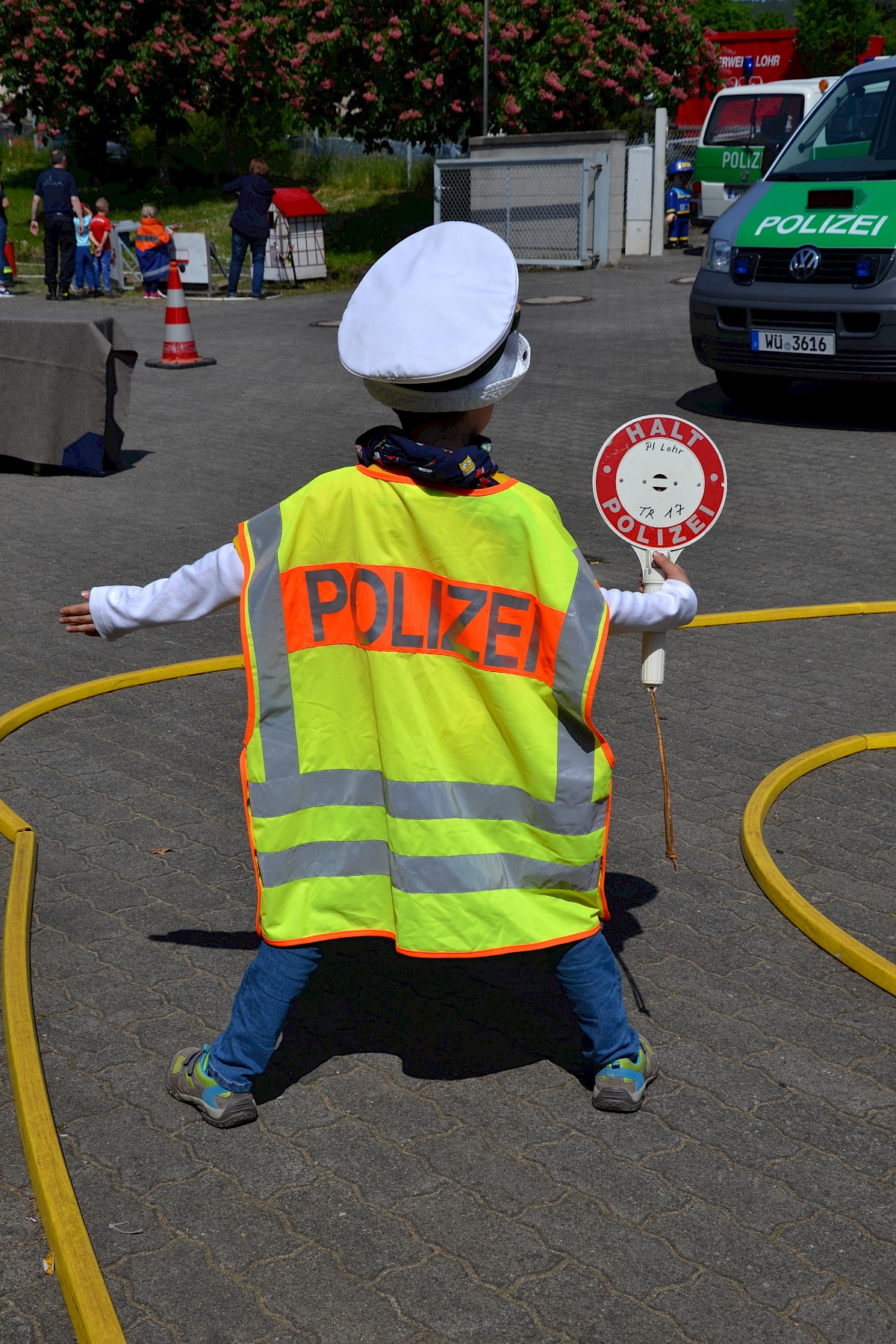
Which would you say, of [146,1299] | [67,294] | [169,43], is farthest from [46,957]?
[169,43]

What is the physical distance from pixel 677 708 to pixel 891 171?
623 cm

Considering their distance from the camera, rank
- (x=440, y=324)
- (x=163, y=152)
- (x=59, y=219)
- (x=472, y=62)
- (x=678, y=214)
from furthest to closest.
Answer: (x=163, y=152)
(x=472, y=62)
(x=678, y=214)
(x=59, y=219)
(x=440, y=324)

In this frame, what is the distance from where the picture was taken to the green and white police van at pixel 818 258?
9789 mm

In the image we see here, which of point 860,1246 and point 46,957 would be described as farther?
point 46,957

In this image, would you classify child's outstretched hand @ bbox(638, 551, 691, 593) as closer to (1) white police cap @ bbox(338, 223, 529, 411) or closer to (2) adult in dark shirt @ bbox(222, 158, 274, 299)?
(1) white police cap @ bbox(338, 223, 529, 411)

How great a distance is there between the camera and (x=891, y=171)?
33.1ft

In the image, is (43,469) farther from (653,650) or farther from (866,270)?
(653,650)

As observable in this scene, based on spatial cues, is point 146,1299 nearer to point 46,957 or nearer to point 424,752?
point 424,752

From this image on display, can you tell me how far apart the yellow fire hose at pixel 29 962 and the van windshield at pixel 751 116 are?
66.5ft

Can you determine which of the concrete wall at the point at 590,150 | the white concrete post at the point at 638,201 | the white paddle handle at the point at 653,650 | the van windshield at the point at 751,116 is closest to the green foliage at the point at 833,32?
the van windshield at the point at 751,116

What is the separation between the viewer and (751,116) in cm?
2433

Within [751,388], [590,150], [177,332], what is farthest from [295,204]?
[751,388]

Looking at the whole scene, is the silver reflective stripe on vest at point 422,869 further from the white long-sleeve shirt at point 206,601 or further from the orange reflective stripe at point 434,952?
the white long-sleeve shirt at point 206,601

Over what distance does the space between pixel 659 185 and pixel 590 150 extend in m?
1.46
